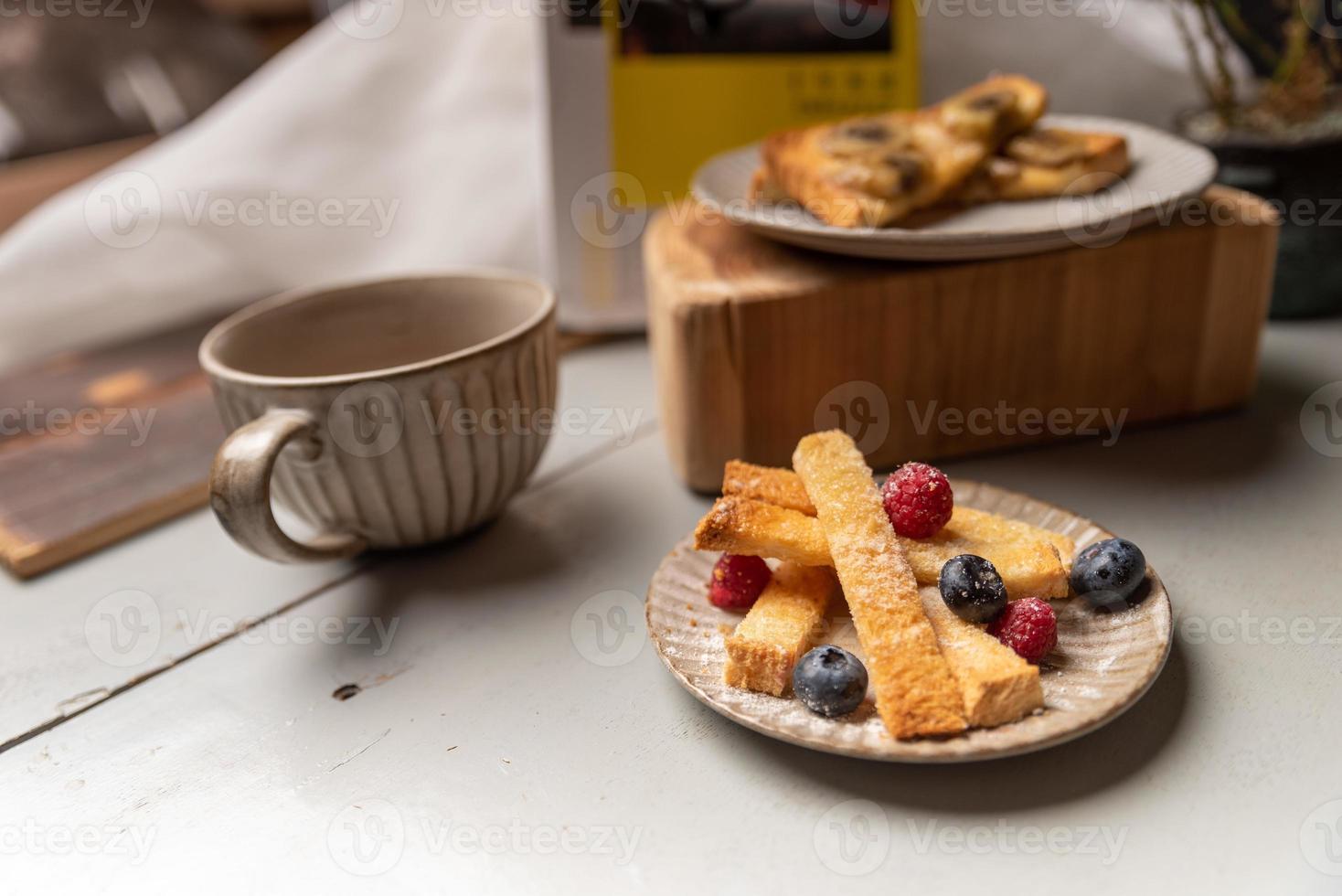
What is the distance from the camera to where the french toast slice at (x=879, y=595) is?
0.43m

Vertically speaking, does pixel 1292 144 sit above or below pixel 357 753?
above

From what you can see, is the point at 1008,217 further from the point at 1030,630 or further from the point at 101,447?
the point at 101,447

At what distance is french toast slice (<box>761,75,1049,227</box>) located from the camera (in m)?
0.68

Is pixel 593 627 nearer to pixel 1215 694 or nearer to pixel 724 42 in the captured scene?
pixel 1215 694

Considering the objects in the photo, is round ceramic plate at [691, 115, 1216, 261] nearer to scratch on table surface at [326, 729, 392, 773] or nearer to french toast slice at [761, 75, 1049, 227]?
french toast slice at [761, 75, 1049, 227]

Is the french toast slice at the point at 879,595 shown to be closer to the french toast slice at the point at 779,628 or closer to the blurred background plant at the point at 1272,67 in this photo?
the french toast slice at the point at 779,628

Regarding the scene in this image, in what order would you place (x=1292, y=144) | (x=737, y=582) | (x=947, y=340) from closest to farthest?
(x=737, y=582), (x=947, y=340), (x=1292, y=144)

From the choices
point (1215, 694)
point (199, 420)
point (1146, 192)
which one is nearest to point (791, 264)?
point (1146, 192)

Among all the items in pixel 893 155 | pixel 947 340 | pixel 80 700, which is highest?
pixel 893 155

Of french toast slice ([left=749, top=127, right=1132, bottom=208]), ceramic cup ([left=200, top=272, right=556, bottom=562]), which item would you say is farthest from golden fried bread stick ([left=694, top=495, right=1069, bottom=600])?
french toast slice ([left=749, top=127, right=1132, bottom=208])

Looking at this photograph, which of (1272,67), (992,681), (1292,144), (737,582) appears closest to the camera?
(992,681)

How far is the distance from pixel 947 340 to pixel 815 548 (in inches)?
9.3

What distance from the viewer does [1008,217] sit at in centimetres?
70

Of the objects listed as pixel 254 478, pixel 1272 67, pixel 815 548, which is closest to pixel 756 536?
pixel 815 548
